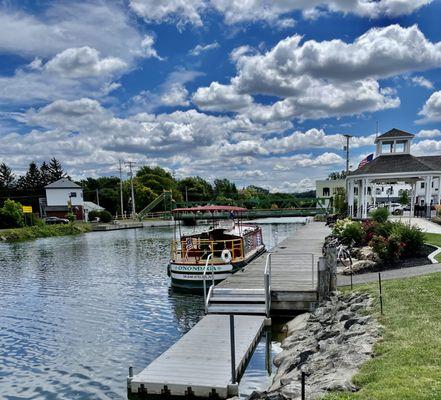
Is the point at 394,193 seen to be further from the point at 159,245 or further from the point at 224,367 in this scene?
the point at 224,367

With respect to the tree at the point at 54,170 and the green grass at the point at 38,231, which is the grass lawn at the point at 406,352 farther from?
the tree at the point at 54,170

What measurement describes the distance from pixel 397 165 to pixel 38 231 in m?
47.0

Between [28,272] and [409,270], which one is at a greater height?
[409,270]

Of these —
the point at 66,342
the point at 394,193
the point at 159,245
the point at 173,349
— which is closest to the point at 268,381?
the point at 173,349

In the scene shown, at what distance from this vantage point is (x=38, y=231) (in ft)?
181

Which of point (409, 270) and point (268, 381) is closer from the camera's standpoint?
point (268, 381)

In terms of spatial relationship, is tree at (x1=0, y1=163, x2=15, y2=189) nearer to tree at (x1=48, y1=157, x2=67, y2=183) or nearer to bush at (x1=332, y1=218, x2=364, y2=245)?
tree at (x1=48, y1=157, x2=67, y2=183)

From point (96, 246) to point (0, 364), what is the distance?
1204 inches

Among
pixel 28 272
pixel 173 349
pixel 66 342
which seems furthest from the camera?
pixel 28 272

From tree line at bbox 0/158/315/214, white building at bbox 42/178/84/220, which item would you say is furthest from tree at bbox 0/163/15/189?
white building at bbox 42/178/84/220

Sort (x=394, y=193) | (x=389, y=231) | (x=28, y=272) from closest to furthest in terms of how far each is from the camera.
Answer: (x=389, y=231)
(x=28, y=272)
(x=394, y=193)

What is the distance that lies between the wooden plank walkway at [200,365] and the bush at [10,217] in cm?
5606

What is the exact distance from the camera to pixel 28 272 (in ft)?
85.4

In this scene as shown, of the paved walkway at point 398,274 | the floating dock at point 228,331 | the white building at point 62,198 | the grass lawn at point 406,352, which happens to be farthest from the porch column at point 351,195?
the white building at point 62,198
